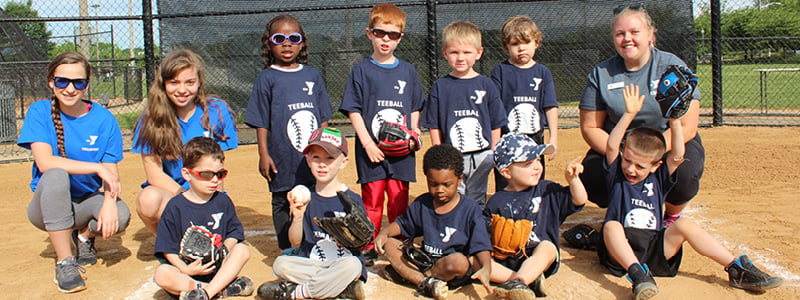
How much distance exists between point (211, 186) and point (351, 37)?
5877 millimetres

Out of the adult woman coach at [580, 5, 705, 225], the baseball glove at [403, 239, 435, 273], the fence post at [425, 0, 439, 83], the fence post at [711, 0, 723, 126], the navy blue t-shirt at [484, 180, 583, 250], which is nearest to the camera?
the baseball glove at [403, 239, 435, 273]

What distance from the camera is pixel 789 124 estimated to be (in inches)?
358

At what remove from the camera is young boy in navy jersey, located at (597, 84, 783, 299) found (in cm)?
314

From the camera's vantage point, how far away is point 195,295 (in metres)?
3.02

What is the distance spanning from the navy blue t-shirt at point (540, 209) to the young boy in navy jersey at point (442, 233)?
0.21m

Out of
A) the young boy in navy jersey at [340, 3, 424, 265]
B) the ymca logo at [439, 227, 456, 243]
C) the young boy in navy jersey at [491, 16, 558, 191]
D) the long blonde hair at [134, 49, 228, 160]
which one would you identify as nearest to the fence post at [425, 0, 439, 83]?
the young boy in navy jersey at [491, 16, 558, 191]

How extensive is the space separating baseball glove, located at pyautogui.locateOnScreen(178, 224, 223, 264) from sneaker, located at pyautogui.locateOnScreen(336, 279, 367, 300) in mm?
A: 642

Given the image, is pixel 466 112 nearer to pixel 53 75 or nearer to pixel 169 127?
pixel 169 127

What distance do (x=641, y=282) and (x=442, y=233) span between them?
3.09 ft

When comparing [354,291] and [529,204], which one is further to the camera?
[529,204]

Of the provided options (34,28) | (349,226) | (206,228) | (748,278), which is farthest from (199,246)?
(34,28)

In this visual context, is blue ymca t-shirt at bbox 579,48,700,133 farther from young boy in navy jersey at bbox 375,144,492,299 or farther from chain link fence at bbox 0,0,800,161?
chain link fence at bbox 0,0,800,161

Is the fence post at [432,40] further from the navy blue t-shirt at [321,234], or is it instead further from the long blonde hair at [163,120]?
the navy blue t-shirt at [321,234]

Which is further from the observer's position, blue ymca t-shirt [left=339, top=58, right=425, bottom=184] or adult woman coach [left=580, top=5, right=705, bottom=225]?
blue ymca t-shirt [left=339, top=58, right=425, bottom=184]
